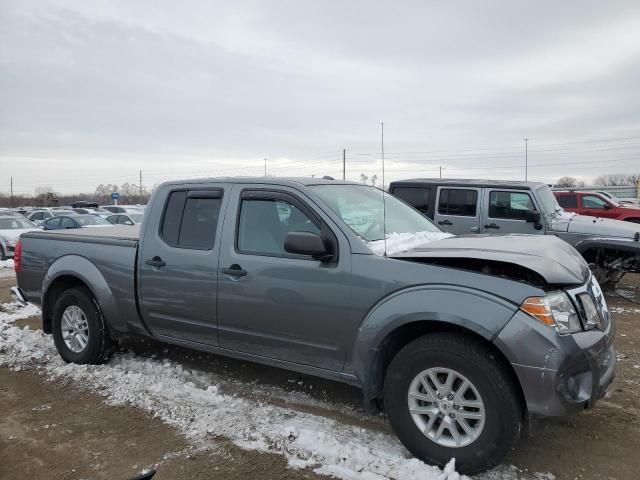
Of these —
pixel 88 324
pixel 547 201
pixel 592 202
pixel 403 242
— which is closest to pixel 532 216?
pixel 547 201

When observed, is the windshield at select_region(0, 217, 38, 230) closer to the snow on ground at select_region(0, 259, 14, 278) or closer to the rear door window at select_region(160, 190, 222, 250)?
the snow on ground at select_region(0, 259, 14, 278)

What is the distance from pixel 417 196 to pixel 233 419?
6555mm

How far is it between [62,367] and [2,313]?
301 centimetres

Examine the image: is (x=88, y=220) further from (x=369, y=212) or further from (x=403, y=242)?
(x=403, y=242)

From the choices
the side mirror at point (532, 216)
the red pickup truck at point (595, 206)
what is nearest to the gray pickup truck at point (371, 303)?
the side mirror at point (532, 216)

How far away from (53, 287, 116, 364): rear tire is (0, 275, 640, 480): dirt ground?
401 mm

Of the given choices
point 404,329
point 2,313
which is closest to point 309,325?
point 404,329

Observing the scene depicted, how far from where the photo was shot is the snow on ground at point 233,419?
10.5ft

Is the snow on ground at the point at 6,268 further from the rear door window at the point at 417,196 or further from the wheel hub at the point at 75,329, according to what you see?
the rear door window at the point at 417,196

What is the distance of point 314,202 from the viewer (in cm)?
380

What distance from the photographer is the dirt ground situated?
324cm

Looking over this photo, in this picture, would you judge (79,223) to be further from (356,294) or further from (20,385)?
(356,294)

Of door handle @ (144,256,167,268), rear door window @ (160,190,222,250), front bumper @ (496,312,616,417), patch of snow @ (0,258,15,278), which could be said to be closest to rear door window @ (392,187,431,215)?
rear door window @ (160,190,222,250)

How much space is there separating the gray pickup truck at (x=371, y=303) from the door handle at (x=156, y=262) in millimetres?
13
